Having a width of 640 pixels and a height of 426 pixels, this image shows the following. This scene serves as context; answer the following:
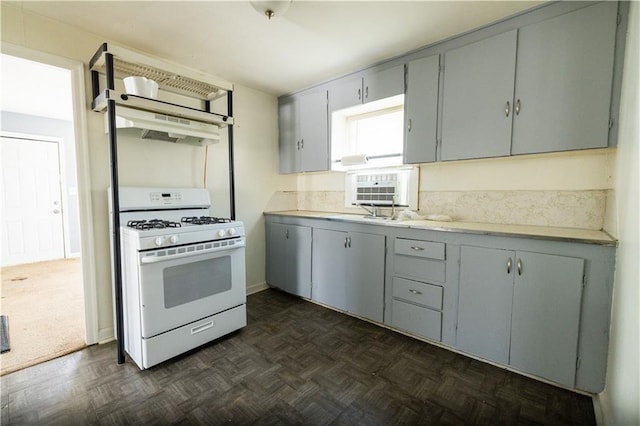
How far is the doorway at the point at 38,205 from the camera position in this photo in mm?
2740

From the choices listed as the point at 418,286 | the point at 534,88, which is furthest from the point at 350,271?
the point at 534,88

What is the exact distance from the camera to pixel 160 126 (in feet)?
6.53

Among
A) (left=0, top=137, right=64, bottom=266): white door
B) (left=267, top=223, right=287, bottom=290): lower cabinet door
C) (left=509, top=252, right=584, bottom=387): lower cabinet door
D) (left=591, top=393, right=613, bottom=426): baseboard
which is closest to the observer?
(left=591, top=393, right=613, bottom=426): baseboard

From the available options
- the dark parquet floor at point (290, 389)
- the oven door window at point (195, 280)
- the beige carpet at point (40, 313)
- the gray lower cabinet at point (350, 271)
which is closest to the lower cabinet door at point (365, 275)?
the gray lower cabinet at point (350, 271)

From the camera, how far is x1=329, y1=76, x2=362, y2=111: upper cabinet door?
2.67 m

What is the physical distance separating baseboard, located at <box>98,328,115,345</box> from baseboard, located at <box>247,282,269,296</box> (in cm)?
129

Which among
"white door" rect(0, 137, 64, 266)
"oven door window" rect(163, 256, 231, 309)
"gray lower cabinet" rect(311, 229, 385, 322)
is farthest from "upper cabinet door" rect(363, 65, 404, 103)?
"white door" rect(0, 137, 64, 266)

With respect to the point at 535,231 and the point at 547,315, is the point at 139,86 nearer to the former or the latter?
the point at 535,231

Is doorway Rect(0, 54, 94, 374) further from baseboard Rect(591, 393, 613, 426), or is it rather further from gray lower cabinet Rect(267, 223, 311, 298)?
baseboard Rect(591, 393, 613, 426)

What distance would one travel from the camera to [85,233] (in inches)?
81.5

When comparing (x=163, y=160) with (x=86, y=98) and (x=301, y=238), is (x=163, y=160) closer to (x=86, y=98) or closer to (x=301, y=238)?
(x=86, y=98)

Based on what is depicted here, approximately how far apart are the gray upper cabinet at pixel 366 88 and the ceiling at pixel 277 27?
14cm

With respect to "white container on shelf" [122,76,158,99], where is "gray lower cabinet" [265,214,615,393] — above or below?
below

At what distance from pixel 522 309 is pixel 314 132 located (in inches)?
94.0
